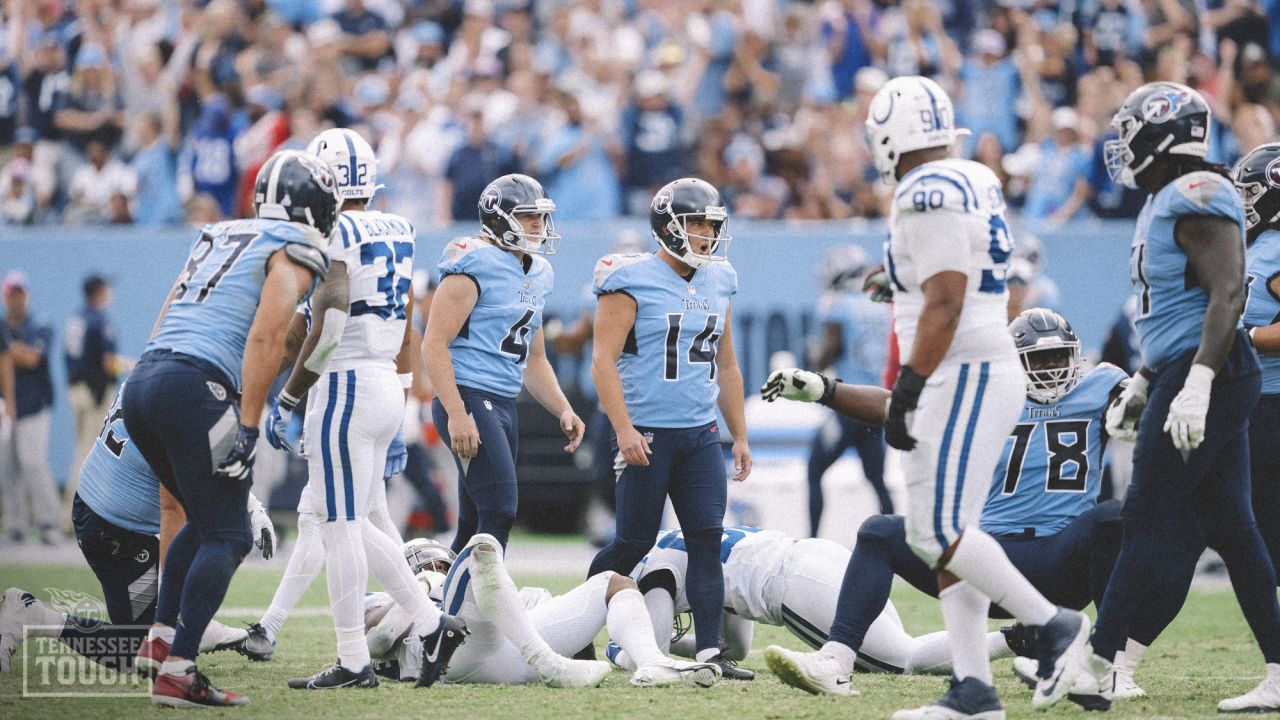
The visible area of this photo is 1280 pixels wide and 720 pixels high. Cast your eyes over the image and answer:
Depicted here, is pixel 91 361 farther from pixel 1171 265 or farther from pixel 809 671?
pixel 1171 265

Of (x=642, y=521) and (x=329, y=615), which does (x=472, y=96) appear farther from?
(x=642, y=521)

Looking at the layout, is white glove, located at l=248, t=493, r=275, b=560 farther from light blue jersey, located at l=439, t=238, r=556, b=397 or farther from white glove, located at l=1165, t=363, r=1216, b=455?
white glove, located at l=1165, t=363, r=1216, b=455

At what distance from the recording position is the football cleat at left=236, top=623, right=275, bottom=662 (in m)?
6.58

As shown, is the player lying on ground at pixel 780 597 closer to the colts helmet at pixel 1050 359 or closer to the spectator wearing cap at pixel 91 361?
the colts helmet at pixel 1050 359

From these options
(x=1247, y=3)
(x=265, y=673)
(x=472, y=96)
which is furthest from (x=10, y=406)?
(x=1247, y=3)

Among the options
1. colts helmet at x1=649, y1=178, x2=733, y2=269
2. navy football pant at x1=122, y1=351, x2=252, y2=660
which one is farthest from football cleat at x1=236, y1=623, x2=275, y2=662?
colts helmet at x1=649, y1=178, x2=733, y2=269

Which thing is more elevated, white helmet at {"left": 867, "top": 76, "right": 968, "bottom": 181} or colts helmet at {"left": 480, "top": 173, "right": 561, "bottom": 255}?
white helmet at {"left": 867, "top": 76, "right": 968, "bottom": 181}

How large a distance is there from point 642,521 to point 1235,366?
2.35m

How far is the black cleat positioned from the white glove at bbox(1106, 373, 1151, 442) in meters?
2.59

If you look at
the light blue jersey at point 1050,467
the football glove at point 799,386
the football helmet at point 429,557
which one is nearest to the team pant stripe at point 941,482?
the football glove at point 799,386

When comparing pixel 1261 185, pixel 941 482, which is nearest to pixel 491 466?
pixel 941 482

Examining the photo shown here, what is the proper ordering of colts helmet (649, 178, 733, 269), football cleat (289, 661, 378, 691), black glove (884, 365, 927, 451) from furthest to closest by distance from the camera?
colts helmet (649, 178, 733, 269)
football cleat (289, 661, 378, 691)
black glove (884, 365, 927, 451)

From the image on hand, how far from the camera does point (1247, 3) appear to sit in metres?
13.3

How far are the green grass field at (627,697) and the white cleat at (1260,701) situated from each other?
0.07 metres
